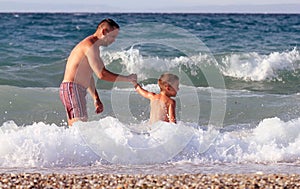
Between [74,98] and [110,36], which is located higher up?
[110,36]

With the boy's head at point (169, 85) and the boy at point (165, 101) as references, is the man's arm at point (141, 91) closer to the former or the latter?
the boy at point (165, 101)

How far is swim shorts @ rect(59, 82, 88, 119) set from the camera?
21.6 ft

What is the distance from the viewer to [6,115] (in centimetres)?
926

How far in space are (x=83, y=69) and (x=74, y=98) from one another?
13.1 inches

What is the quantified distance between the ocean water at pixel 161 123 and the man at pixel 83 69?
0.34 m

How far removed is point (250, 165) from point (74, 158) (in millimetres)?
1878

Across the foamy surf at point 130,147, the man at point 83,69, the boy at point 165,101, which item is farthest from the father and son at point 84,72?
the boy at point 165,101

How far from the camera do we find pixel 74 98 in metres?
6.56

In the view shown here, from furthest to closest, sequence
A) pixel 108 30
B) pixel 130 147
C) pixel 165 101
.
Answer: pixel 165 101
pixel 130 147
pixel 108 30

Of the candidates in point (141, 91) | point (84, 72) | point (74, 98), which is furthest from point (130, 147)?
point (84, 72)

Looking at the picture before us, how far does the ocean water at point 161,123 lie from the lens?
6559 millimetres

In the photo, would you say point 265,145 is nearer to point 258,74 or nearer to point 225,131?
point 225,131

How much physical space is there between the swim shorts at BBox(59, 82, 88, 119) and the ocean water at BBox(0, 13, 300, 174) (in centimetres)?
25

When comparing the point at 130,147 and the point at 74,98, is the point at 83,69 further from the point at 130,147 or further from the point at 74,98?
the point at 130,147
